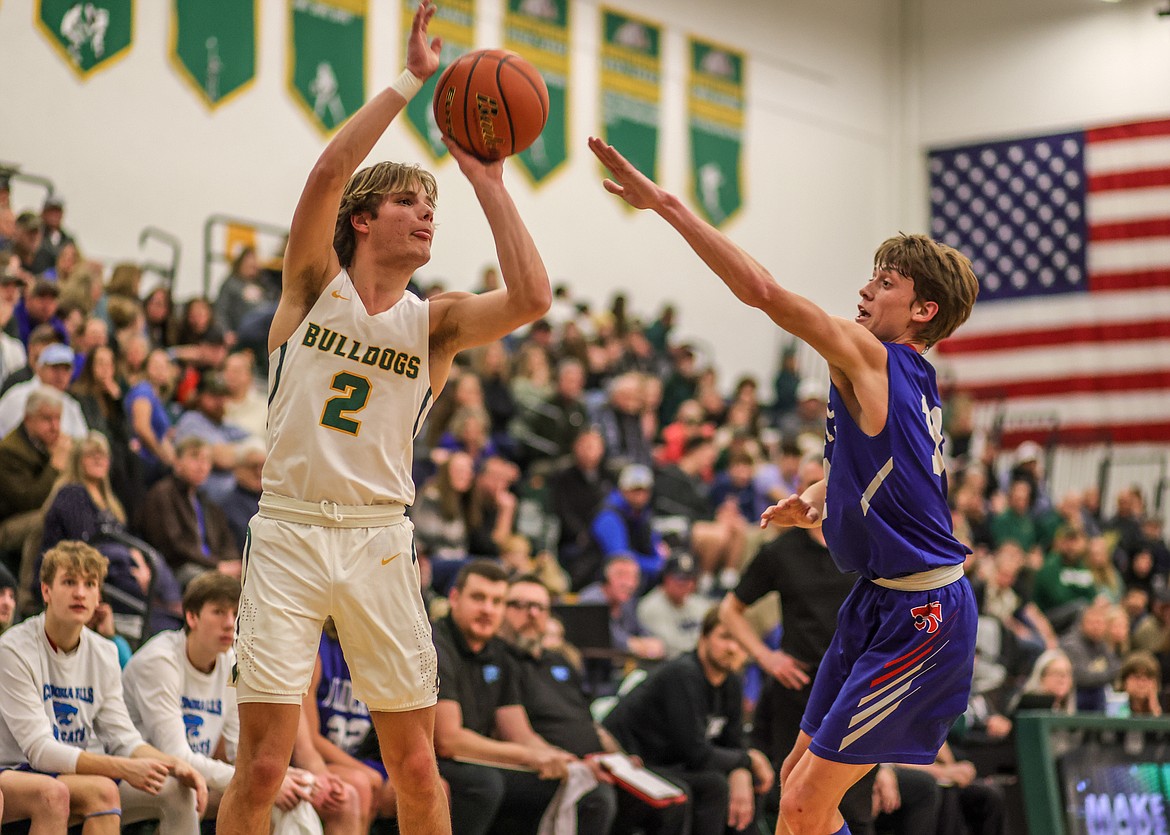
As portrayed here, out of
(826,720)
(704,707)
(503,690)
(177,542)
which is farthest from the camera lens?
(177,542)

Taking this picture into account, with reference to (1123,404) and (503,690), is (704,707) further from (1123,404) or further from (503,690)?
(1123,404)

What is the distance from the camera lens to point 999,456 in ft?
75.5

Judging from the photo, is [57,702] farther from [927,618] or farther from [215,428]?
[215,428]

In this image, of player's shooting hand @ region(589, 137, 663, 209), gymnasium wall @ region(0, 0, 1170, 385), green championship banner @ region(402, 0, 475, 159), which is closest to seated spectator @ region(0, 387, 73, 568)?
player's shooting hand @ region(589, 137, 663, 209)

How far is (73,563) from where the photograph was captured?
5.97m

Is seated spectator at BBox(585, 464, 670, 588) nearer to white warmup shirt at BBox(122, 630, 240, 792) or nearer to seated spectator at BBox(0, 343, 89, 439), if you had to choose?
seated spectator at BBox(0, 343, 89, 439)

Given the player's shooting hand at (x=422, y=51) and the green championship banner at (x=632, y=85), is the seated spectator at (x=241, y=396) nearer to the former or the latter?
the player's shooting hand at (x=422, y=51)

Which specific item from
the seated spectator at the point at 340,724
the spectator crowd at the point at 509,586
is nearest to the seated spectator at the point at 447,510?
the spectator crowd at the point at 509,586

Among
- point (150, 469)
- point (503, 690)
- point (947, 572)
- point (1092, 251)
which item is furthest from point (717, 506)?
point (1092, 251)

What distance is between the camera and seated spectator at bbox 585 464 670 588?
1248 centimetres

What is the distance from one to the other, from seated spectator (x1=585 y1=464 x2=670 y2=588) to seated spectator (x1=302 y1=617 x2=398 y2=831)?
5.29 metres

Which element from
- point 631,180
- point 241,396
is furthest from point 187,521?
point 631,180

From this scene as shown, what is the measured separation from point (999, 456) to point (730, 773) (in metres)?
16.0

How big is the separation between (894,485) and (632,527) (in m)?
8.16
